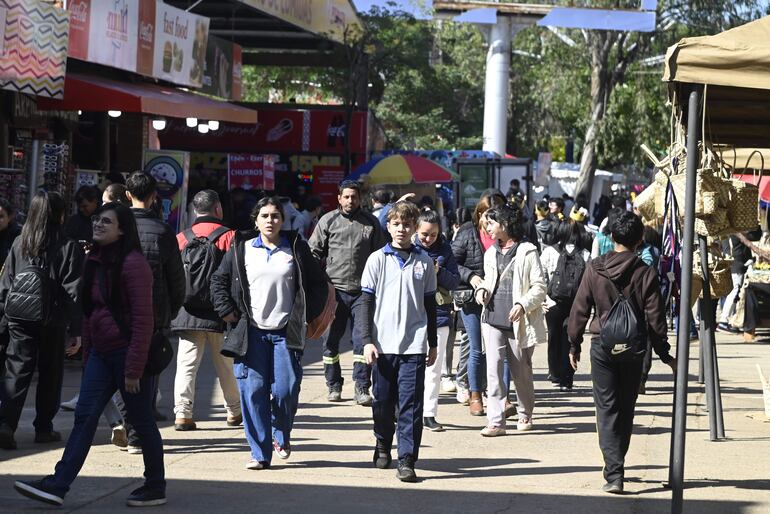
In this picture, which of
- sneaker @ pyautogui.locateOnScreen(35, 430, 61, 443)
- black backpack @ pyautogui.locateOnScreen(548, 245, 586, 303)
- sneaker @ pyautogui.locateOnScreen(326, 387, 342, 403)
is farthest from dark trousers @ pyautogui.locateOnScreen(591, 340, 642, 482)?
black backpack @ pyautogui.locateOnScreen(548, 245, 586, 303)

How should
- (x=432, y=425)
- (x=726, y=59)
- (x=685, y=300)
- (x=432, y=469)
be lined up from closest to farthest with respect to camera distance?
(x=726, y=59), (x=685, y=300), (x=432, y=469), (x=432, y=425)

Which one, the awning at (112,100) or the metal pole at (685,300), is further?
the awning at (112,100)

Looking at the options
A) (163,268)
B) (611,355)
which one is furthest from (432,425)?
(163,268)

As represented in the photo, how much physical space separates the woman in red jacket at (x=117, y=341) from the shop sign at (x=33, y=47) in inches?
241

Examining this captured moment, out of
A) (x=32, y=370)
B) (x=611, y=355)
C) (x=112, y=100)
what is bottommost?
(x=32, y=370)

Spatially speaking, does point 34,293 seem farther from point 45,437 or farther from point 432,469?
point 432,469

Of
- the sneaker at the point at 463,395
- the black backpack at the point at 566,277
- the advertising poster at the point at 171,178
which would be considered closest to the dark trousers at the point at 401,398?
the sneaker at the point at 463,395

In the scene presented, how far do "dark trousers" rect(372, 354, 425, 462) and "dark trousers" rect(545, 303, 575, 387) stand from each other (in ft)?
14.9

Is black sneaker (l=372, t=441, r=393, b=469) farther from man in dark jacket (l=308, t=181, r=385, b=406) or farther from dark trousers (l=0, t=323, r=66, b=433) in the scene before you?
man in dark jacket (l=308, t=181, r=385, b=406)

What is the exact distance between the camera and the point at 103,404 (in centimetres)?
706

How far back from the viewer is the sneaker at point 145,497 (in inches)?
276

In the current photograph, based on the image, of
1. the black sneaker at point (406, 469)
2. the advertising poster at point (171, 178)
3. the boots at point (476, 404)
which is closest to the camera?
the black sneaker at point (406, 469)

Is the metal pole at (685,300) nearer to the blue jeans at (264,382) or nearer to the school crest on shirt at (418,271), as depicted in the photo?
the school crest on shirt at (418,271)

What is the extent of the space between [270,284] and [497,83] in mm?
35469
